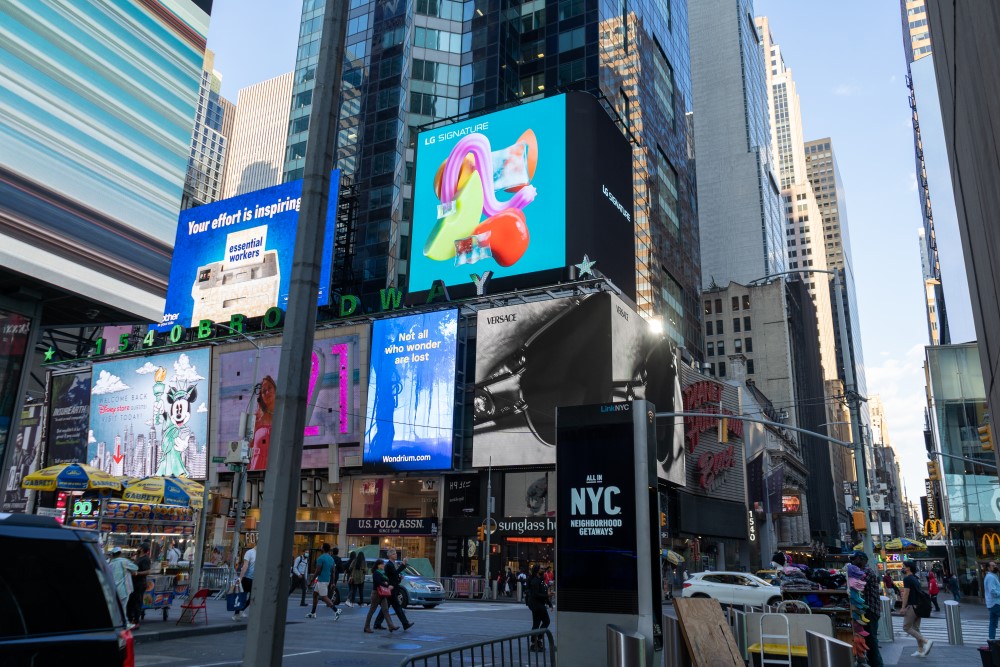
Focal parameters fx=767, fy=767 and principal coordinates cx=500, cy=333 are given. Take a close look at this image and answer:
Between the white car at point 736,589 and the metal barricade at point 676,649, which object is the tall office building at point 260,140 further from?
the metal barricade at point 676,649

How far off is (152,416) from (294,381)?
6437 cm

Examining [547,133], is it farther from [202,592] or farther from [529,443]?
[202,592]

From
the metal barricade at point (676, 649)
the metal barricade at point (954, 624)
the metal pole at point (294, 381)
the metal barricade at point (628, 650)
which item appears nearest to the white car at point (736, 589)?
the metal barricade at point (954, 624)

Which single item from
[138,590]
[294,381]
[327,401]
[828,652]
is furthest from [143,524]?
[327,401]

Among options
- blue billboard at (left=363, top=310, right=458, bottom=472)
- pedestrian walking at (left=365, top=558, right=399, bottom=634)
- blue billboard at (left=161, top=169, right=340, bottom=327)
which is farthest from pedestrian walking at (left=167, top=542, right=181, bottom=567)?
blue billboard at (left=161, top=169, right=340, bottom=327)

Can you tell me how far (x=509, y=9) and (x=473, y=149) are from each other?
79.6 feet

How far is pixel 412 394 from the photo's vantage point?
53188 millimetres

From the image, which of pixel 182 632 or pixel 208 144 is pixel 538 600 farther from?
pixel 208 144

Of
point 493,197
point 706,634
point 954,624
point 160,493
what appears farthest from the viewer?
point 493,197

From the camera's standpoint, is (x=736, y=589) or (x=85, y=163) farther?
(x=736, y=589)

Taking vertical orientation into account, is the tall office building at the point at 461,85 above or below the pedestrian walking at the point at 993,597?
above

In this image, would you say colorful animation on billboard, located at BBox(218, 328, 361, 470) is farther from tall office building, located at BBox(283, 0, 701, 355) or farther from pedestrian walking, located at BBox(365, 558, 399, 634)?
pedestrian walking, located at BBox(365, 558, 399, 634)

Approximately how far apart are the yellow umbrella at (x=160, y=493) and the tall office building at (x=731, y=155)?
125542 millimetres

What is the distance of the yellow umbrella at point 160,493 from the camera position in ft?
71.4
